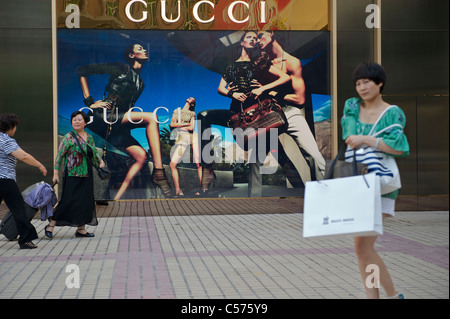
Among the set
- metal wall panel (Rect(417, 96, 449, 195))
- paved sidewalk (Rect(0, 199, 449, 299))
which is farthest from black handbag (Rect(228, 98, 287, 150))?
metal wall panel (Rect(417, 96, 449, 195))

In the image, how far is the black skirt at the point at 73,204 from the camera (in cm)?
902

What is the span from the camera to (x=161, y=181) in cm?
1333

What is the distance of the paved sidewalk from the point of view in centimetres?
577

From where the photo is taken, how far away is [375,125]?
4305 millimetres

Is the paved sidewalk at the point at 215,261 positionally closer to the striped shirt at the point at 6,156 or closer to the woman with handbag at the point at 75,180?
the woman with handbag at the point at 75,180

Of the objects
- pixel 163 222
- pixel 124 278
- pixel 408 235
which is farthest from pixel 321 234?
pixel 163 222

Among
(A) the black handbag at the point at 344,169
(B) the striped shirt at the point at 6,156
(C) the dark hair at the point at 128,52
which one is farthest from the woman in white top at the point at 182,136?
(A) the black handbag at the point at 344,169

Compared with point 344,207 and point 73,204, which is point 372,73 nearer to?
point 344,207

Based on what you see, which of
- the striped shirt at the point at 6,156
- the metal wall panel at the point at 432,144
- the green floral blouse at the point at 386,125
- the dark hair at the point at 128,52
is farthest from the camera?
the metal wall panel at the point at 432,144

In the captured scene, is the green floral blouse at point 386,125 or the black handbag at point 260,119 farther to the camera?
the black handbag at point 260,119

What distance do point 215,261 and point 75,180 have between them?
9.22ft

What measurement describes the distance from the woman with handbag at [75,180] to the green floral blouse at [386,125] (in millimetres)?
5371

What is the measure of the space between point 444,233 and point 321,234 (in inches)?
238

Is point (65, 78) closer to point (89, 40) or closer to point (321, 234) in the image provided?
point (89, 40)
